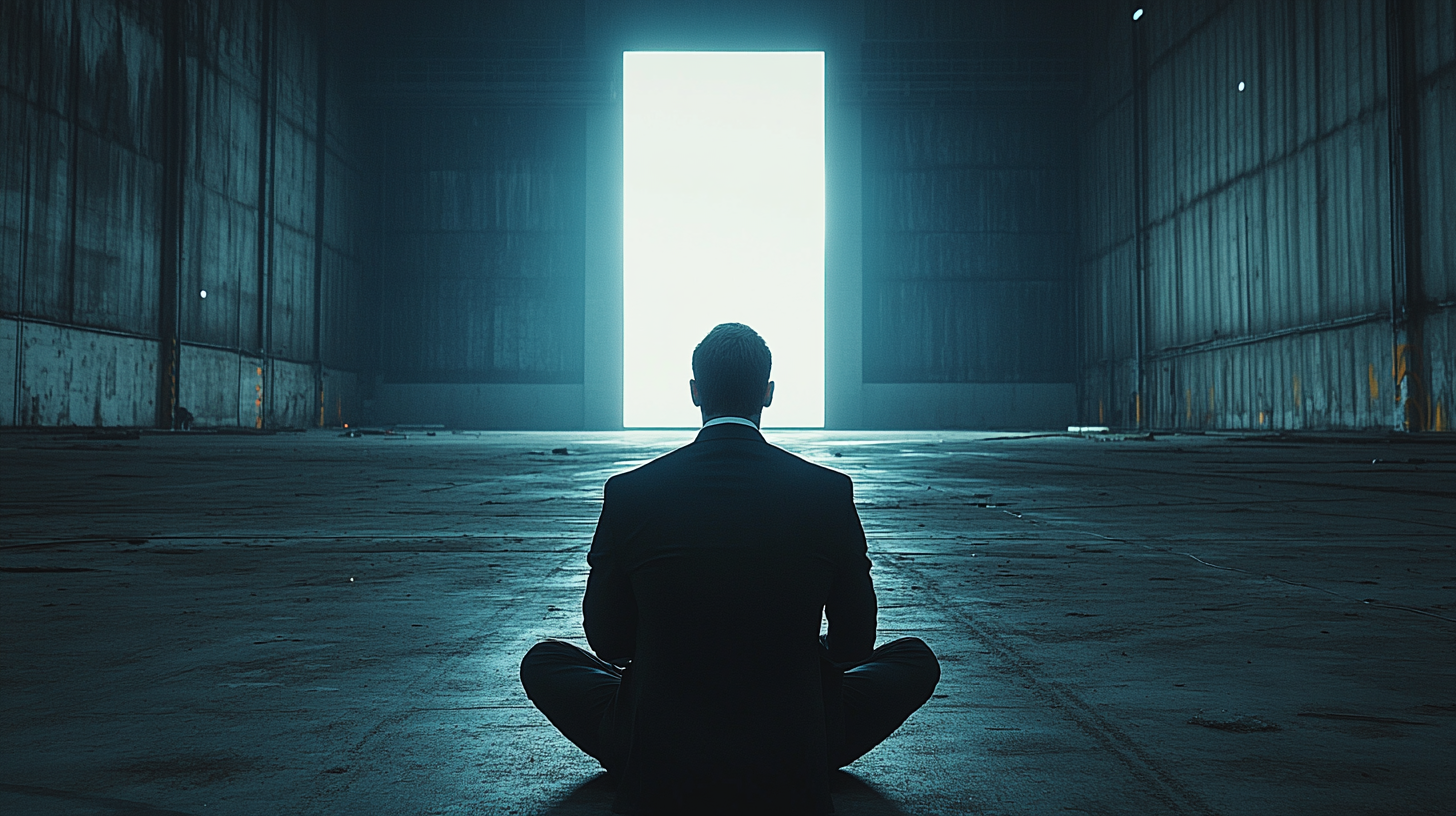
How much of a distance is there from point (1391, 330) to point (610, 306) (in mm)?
24985

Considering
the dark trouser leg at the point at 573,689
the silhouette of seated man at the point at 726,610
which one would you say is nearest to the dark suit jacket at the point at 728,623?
the silhouette of seated man at the point at 726,610

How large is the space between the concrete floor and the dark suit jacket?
189mm

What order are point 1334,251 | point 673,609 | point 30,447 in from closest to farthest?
1. point 673,609
2. point 30,447
3. point 1334,251

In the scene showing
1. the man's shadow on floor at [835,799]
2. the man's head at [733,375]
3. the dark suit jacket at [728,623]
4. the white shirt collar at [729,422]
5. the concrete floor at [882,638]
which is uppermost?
the man's head at [733,375]

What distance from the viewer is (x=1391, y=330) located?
21.9m

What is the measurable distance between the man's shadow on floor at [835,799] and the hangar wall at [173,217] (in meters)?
24.0

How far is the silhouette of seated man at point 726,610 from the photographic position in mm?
2084

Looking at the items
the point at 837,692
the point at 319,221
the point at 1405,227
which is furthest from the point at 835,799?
the point at 319,221

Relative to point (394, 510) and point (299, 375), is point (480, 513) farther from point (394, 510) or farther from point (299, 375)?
point (299, 375)

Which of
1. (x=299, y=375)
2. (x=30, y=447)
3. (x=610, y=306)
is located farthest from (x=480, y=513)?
(x=610, y=306)

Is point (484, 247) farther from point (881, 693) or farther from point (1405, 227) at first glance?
point (881, 693)

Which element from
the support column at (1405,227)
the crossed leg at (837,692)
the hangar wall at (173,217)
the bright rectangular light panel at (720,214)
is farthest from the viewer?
the bright rectangular light panel at (720,214)

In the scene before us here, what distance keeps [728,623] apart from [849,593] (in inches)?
11.1

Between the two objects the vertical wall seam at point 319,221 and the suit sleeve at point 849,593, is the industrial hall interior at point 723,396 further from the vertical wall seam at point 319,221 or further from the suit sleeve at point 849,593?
the vertical wall seam at point 319,221
